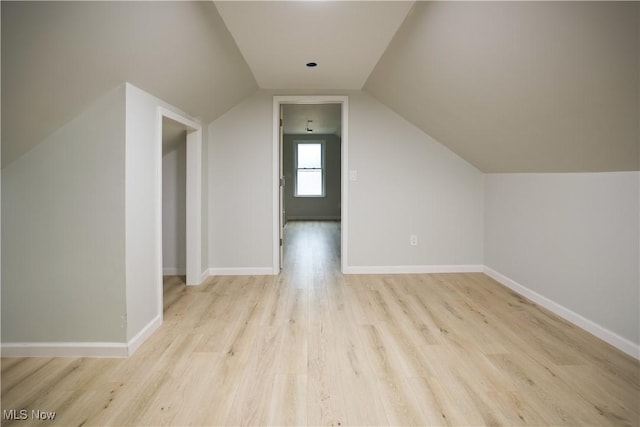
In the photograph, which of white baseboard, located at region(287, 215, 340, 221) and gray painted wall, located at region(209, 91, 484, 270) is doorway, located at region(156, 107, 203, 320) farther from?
white baseboard, located at region(287, 215, 340, 221)

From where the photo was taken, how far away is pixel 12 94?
1.76m

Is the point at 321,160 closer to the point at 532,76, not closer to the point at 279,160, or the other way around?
the point at 279,160

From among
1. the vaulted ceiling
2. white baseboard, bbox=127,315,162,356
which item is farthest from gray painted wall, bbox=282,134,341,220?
white baseboard, bbox=127,315,162,356

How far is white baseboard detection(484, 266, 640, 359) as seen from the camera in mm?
2148

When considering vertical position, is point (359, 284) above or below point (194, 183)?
below

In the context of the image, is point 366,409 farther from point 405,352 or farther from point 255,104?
point 255,104

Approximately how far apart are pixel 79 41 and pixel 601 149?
9.44 feet

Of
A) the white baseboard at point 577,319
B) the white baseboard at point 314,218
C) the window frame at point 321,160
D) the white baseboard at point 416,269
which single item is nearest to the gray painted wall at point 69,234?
the white baseboard at point 416,269

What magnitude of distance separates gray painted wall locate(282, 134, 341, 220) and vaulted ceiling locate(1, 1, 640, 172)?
21.5 feet

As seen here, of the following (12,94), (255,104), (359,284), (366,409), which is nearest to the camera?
(366,409)

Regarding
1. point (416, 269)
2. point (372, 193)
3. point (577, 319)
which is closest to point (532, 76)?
point (577, 319)

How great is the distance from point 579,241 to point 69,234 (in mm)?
3364

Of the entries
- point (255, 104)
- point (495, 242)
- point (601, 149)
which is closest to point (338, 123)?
point (255, 104)

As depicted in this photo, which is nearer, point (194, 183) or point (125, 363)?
point (125, 363)
